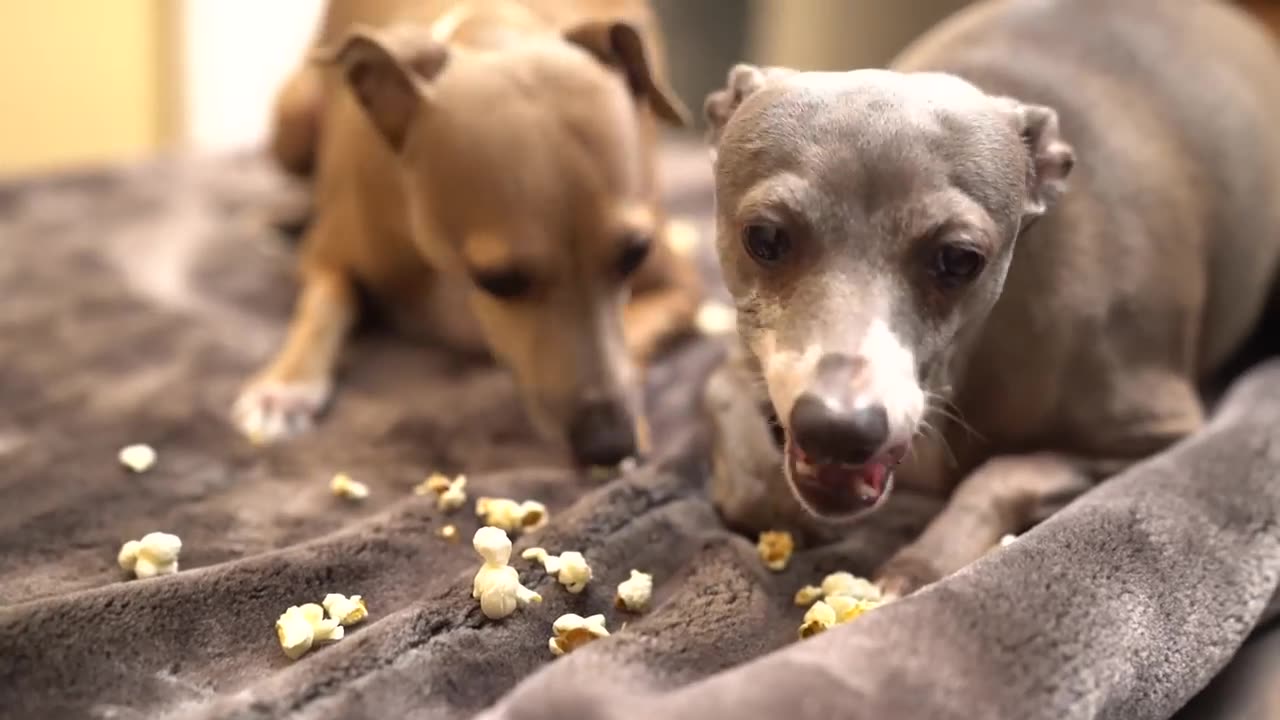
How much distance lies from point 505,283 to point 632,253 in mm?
172

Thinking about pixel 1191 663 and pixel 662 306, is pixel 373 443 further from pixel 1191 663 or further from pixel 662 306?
pixel 1191 663

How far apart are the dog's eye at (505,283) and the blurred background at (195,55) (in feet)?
5.59

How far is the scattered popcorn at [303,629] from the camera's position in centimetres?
110

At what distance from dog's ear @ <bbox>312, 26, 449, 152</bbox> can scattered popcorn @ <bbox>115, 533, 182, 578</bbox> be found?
70cm

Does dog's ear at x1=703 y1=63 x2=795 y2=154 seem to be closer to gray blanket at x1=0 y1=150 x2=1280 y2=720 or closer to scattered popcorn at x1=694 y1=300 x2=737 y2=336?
gray blanket at x1=0 y1=150 x2=1280 y2=720

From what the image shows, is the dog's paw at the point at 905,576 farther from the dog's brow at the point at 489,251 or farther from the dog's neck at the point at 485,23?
the dog's neck at the point at 485,23

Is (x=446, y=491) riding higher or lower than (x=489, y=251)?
lower

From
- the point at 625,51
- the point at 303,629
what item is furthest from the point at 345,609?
the point at 625,51

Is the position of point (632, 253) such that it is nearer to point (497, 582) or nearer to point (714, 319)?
point (714, 319)

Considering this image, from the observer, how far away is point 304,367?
1781 mm

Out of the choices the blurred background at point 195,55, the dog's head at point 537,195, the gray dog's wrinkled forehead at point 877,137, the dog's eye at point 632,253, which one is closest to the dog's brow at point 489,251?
the dog's head at point 537,195

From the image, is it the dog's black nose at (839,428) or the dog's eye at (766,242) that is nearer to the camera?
the dog's black nose at (839,428)

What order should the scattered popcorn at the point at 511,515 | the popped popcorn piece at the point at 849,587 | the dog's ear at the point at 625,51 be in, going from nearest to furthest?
1. the popped popcorn piece at the point at 849,587
2. the scattered popcorn at the point at 511,515
3. the dog's ear at the point at 625,51

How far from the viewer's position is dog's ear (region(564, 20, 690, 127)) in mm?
1737
